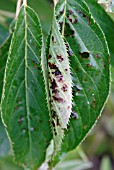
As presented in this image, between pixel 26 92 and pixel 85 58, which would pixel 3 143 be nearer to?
pixel 26 92

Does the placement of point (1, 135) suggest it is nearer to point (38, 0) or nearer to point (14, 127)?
point (14, 127)

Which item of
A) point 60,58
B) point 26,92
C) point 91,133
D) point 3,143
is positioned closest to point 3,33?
point 3,143

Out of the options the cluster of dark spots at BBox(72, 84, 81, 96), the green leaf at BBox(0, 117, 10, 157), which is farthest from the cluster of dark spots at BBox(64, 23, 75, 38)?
the green leaf at BBox(0, 117, 10, 157)

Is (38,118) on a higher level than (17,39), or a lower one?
lower

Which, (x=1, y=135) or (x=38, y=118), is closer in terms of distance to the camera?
(x=38, y=118)

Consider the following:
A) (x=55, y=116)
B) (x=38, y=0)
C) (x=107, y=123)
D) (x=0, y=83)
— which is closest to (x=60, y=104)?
(x=55, y=116)

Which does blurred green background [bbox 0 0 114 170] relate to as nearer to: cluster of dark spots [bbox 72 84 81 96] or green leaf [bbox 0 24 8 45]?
green leaf [bbox 0 24 8 45]

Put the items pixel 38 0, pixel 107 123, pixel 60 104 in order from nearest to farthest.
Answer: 1. pixel 60 104
2. pixel 38 0
3. pixel 107 123
